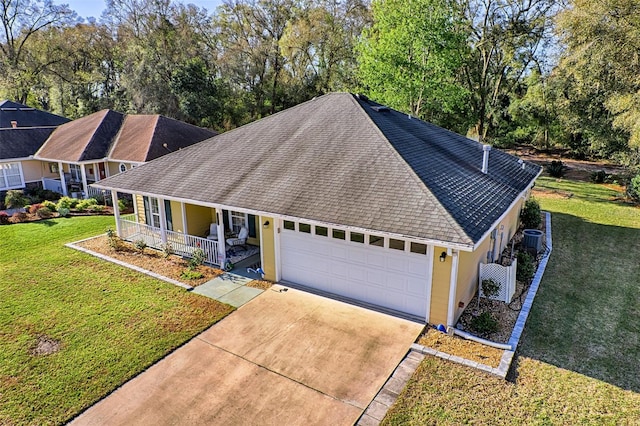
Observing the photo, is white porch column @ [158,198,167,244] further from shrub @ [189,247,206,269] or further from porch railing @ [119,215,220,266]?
shrub @ [189,247,206,269]

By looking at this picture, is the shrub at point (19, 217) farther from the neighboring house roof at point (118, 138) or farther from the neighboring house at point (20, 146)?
the neighboring house at point (20, 146)

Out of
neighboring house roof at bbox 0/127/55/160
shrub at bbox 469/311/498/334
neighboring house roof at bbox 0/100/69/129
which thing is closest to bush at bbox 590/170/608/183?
shrub at bbox 469/311/498/334

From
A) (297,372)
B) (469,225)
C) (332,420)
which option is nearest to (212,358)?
(297,372)

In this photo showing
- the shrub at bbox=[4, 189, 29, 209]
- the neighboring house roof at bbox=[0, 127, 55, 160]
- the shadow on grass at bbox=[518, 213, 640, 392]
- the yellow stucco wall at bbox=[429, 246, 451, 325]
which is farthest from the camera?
the neighboring house roof at bbox=[0, 127, 55, 160]

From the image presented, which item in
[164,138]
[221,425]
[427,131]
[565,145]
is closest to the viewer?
[221,425]

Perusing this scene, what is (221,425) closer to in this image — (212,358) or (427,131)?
(212,358)

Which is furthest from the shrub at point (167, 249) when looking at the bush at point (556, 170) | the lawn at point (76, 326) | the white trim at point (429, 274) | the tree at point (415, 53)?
the bush at point (556, 170)

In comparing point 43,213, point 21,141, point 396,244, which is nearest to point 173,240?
point 396,244
